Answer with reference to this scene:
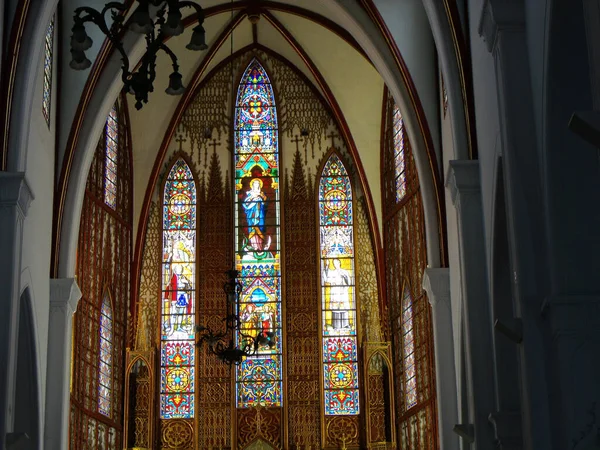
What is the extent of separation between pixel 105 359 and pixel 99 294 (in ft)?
4.04

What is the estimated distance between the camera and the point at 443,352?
17875 mm

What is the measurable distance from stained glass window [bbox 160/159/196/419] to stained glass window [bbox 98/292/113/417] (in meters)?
1.27

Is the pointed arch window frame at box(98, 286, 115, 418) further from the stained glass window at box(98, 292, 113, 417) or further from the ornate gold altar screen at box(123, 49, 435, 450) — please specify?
the ornate gold altar screen at box(123, 49, 435, 450)

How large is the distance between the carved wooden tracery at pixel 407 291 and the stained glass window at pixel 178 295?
4020mm

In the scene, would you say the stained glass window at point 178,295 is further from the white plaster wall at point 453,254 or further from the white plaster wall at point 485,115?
the white plaster wall at point 485,115

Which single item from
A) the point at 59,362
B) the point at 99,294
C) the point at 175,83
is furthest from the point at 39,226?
the point at 175,83

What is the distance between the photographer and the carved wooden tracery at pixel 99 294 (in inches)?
774

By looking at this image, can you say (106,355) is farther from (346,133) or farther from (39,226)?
(346,133)

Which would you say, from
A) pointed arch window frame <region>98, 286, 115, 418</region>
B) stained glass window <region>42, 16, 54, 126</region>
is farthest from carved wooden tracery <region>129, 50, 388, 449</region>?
stained glass window <region>42, 16, 54, 126</region>

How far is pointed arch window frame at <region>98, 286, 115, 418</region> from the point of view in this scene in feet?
68.1

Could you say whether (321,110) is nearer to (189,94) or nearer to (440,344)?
(189,94)

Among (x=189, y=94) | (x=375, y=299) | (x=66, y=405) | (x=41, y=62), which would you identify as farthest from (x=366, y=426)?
(x=41, y=62)

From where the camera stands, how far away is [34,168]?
16844 mm

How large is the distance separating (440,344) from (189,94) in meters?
8.65
